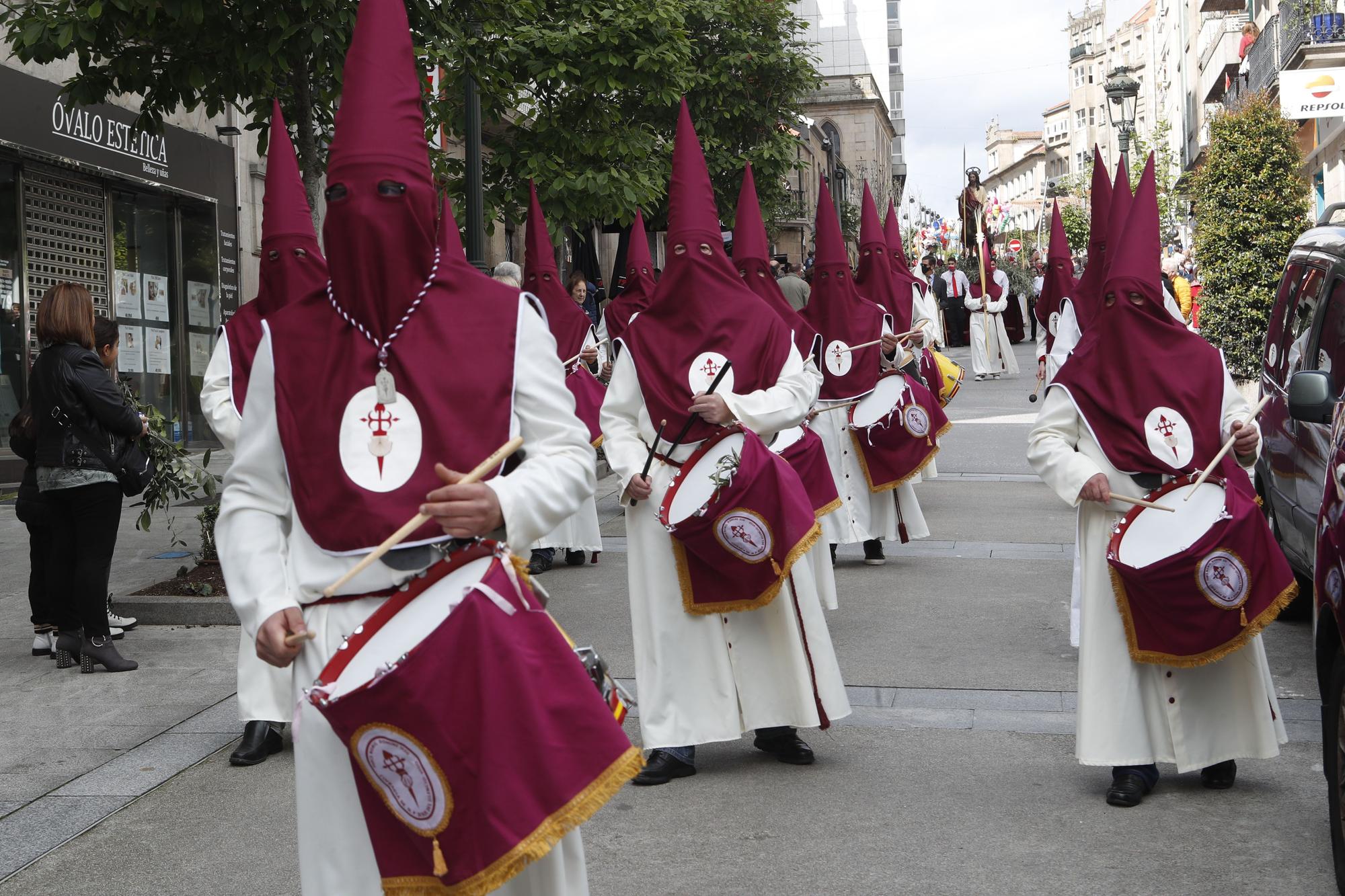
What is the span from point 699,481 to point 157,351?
14963 mm

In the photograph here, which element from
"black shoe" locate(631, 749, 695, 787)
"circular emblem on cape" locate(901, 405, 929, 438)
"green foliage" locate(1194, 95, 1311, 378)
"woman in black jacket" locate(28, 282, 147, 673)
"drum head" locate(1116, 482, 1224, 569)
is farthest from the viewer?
"green foliage" locate(1194, 95, 1311, 378)

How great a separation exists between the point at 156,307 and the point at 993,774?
1592cm

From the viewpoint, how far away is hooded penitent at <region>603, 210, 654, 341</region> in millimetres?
12891

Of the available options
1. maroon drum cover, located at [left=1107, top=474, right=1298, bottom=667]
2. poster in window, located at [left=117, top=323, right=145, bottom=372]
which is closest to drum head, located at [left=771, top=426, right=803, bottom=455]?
maroon drum cover, located at [left=1107, top=474, right=1298, bottom=667]

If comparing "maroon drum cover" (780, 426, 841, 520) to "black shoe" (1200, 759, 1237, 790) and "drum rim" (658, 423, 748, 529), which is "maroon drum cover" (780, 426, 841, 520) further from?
"black shoe" (1200, 759, 1237, 790)

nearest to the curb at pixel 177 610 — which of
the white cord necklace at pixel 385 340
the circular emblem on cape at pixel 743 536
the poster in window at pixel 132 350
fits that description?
the circular emblem on cape at pixel 743 536

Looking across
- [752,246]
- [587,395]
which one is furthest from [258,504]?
[587,395]

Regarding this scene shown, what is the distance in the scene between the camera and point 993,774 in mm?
5832

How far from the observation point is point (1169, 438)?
5.41 m

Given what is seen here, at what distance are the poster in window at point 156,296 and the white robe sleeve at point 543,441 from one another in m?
17.1

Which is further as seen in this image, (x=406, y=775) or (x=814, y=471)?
(x=814, y=471)

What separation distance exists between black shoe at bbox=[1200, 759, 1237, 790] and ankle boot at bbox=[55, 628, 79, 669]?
5432mm

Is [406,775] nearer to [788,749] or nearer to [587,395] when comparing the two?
[788,749]

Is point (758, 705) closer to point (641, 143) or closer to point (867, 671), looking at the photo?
point (867, 671)
